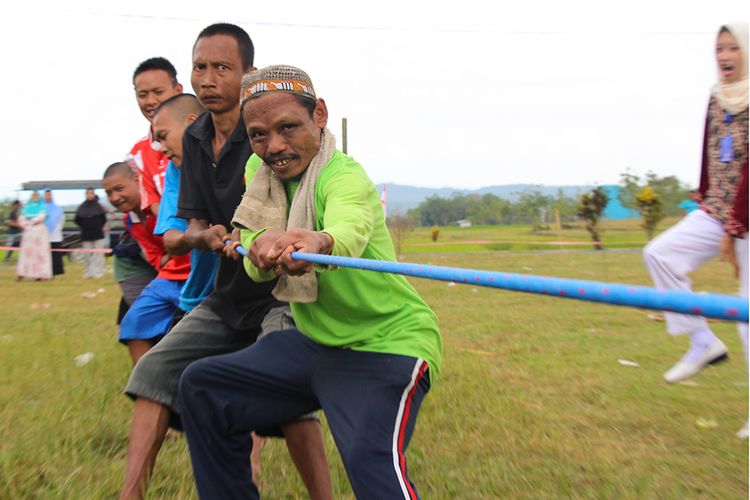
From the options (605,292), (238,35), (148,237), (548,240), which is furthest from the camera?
A: (548,240)

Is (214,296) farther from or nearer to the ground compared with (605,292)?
nearer to the ground

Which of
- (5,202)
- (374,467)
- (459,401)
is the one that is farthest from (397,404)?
(5,202)

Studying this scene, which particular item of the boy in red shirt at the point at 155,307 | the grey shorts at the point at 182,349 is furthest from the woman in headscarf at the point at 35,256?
the grey shorts at the point at 182,349

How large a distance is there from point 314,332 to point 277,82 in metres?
0.82

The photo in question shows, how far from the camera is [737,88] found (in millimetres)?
3924

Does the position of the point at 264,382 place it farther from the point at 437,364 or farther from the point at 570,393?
the point at 570,393

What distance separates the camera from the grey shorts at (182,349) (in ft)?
9.32

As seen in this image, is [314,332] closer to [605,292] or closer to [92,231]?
[605,292]

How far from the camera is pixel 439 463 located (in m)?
3.55

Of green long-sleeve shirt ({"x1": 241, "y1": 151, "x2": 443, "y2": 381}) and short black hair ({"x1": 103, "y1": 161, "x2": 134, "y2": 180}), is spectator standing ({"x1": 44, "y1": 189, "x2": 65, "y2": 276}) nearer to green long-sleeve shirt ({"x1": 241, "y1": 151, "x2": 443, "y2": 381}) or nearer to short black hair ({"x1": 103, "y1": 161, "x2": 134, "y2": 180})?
short black hair ({"x1": 103, "y1": 161, "x2": 134, "y2": 180})

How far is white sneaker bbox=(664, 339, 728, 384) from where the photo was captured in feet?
14.7

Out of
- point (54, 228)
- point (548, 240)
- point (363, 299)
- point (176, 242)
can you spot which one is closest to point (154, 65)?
point (176, 242)

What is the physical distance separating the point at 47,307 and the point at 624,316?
7.58m

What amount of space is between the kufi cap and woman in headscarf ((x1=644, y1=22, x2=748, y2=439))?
2416 millimetres
